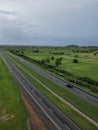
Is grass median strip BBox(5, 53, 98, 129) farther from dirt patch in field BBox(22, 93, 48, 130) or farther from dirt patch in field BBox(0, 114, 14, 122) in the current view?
dirt patch in field BBox(0, 114, 14, 122)

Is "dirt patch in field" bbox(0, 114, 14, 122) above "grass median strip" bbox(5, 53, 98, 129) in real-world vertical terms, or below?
below

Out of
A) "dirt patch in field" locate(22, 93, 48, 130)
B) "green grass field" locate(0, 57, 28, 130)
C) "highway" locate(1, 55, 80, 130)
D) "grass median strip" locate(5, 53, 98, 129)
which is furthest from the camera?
"green grass field" locate(0, 57, 28, 130)

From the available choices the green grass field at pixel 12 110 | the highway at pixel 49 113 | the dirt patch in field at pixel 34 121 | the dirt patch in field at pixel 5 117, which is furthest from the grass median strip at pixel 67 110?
the dirt patch in field at pixel 5 117

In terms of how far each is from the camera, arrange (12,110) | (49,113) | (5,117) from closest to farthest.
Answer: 1. (49,113)
2. (5,117)
3. (12,110)

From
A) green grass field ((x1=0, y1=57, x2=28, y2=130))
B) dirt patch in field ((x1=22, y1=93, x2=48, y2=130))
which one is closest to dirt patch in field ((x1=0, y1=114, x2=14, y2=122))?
green grass field ((x1=0, y1=57, x2=28, y2=130))

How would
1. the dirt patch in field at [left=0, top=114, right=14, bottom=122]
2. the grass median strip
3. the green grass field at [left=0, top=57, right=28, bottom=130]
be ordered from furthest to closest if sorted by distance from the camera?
the dirt patch in field at [left=0, top=114, right=14, bottom=122], the green grass field at [left=0, top=57, right=28, bottom=130], the grass median strip

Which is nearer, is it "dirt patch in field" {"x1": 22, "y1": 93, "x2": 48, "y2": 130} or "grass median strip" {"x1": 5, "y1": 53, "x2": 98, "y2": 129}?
"dirt patch in field" {"x1": 22, "y1": 93, "x2": 48, "y2": 130}

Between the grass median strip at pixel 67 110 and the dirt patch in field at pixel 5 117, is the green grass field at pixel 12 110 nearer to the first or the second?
the dirt patch in field at pixel 5 117

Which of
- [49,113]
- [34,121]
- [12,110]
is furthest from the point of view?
[12,110]

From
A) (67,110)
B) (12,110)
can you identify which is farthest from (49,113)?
(12,110)

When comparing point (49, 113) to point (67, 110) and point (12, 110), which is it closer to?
point (67, 110)

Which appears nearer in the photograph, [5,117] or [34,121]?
[34,121]
